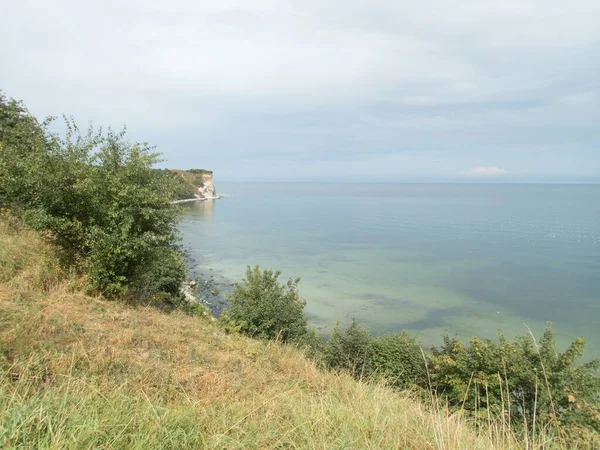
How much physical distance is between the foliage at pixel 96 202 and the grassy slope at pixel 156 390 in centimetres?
87

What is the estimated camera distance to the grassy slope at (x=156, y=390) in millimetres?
2754

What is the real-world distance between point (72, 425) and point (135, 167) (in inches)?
306

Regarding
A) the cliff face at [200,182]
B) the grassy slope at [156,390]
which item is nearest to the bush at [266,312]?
the grassy slope at [156,390]

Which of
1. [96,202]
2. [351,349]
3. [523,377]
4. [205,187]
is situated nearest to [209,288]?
[351,349]

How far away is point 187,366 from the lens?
555 centimetres

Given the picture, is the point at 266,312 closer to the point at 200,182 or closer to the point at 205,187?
the point at 200,182

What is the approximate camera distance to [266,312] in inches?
639

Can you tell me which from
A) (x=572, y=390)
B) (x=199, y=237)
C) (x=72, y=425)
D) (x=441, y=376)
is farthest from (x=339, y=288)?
(x=199, y=237)

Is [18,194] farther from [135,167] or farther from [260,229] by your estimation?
[260,229]

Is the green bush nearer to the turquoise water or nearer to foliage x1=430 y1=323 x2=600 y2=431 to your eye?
foliage x1=430 y1=323 x2=600 y2=431

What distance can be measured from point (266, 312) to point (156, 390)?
1204cm

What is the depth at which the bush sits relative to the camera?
1578cm

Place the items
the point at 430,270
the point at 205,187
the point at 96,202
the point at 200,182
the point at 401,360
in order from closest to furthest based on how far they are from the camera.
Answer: the point at 96,202 < the point at 401,360 < the point at 430,270 < the point at 200,182 < the point at 205,187

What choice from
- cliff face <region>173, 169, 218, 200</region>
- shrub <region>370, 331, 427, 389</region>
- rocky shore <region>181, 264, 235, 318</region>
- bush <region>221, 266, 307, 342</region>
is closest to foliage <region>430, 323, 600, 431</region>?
shrub <region>370, 331, 427, 389</region>
